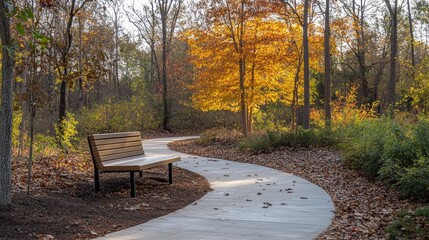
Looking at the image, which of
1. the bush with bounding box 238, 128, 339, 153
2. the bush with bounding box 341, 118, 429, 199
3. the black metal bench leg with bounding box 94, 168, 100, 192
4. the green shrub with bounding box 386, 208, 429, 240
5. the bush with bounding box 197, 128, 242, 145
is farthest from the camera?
the bush with bounding box 197, 128, 242, 145

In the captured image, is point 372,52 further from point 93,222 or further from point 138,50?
point 93,222

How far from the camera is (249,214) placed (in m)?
5.95

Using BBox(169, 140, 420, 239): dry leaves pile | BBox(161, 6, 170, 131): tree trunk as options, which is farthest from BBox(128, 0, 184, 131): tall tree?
BBox(169, 140, 420, 239): dry leaves pile

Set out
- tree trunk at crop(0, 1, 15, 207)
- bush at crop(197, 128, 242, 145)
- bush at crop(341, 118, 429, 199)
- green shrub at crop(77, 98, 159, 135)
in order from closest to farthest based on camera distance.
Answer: tree trunk at crop(0, 1, 15, 207), bush at crop(341, 118, 429, 199), bush at crop(197, 128, 242, 145), green shrub at crop(77, 98, 159, 135)

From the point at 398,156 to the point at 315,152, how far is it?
512cm

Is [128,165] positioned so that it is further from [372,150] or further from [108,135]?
[372,150]

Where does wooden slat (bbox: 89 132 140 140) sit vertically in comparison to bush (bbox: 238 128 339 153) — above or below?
above

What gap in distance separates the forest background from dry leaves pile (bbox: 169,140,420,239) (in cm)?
35

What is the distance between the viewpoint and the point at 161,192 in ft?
25.2

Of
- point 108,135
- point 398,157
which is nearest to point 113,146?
point 108,135

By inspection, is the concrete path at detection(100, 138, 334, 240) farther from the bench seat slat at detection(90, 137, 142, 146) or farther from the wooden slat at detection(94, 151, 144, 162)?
the bench seat slat at detection(90, 137, 142, 146)

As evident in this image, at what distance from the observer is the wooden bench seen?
709 cm

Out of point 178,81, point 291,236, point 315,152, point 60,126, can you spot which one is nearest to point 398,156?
point 291,236

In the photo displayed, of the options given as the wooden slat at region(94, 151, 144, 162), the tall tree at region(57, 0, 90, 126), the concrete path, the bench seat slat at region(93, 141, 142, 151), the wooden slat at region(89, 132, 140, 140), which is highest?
the tall tree at region(57, 0, 90, 126)
